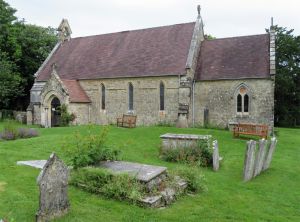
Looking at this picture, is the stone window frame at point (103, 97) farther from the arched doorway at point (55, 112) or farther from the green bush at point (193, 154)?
the green bush at point (193, 154)

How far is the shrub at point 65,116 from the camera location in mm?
28188

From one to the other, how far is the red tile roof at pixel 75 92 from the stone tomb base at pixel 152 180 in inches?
798

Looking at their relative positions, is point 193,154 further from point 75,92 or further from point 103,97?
point 75,92

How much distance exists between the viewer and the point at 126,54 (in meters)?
31.5

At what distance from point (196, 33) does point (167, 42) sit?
112 inches

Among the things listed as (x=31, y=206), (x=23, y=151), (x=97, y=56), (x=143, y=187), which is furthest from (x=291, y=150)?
(x=97, y=56)

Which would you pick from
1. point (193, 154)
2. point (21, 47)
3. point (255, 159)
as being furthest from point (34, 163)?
point (21, 47)

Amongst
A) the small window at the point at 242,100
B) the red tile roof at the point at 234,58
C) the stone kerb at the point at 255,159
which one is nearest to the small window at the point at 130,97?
the red tile roof at the point at 234,58

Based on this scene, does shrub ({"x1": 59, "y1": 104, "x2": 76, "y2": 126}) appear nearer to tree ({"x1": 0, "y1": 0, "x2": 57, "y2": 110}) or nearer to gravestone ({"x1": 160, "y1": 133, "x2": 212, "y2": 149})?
tree ({"x1": 0, "y1": 0, "x2": 57, "y2": 110})

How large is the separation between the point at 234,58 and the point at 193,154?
16.5 metres

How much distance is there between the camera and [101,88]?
31.0 m

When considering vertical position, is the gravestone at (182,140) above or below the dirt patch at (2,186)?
above

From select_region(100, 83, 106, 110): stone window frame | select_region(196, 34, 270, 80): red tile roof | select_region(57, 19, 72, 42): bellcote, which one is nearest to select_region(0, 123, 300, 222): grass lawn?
select_region(196, 34, 270, 80): red tile roof

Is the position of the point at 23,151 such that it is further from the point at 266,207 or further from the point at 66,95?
the point at 66,95
